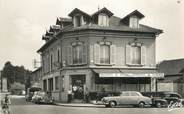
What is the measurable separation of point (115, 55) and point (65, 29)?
263 centimetres

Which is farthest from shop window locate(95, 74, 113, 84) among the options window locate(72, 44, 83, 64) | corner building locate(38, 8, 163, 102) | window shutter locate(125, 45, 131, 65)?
window locate(72, 44, 83, 64)

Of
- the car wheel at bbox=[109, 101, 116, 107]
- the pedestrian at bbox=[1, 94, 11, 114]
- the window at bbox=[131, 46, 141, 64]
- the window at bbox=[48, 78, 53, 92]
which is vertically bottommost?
the car wheel at bbox=[109, 101, 116, 107]

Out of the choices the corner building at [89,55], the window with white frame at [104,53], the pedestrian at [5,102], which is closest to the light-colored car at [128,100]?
the corner building at [89,55]

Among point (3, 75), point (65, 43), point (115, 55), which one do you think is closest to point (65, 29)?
point (65, 43)

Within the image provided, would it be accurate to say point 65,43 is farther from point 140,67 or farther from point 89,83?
point 140,67

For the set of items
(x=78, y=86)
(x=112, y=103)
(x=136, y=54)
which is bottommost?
(x=112, y=103)

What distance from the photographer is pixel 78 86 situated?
22.1 m

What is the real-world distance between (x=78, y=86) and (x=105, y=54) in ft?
6.58

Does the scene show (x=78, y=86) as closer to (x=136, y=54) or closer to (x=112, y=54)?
(x=112, y=54)

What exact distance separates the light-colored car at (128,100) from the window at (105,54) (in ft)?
10.1

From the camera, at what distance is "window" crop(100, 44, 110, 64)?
2132cm

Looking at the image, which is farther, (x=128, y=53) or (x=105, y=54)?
(x=105, y=54)

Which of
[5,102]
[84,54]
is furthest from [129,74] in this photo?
[5,102]

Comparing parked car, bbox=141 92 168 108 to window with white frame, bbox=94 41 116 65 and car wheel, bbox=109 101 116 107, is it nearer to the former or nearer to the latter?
car wheel, bbox=109 101 116 107
